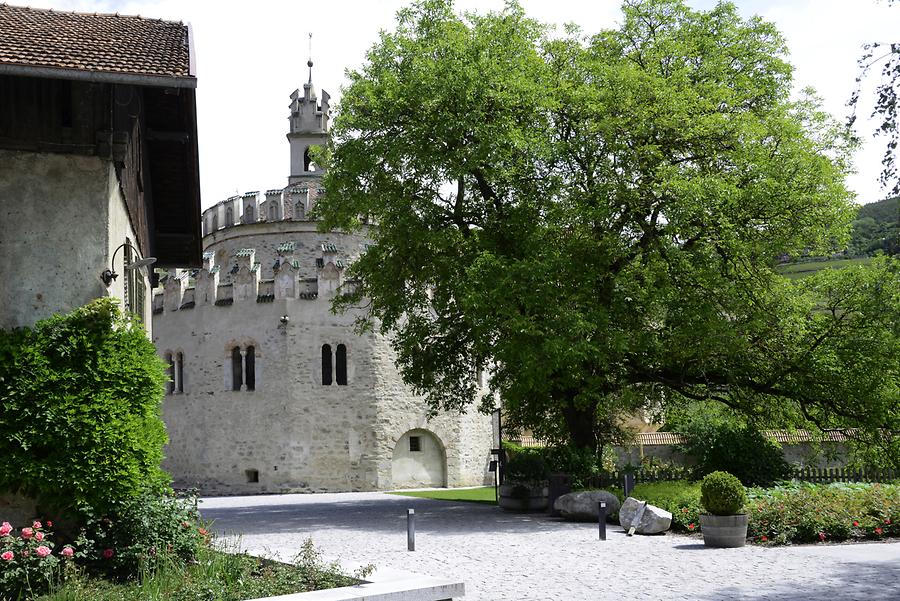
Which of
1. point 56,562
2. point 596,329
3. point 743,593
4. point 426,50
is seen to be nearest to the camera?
point 56,562

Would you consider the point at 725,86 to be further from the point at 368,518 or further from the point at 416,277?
the point at 368,518

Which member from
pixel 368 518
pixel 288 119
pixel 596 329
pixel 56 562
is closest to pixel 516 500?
pixel 368 518

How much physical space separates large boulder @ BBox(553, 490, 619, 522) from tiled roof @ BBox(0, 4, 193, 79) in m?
11.6

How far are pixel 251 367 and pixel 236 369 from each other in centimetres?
66

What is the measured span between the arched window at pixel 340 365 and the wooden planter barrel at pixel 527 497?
13116 millimetres

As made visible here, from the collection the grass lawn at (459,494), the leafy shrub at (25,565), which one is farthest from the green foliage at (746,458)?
the leafy shrub at (25,565)

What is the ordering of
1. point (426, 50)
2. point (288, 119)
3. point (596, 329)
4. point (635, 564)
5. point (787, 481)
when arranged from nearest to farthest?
point (635, 564) < point (596, 329) < point (787, 481) < point (426, 50) < point (288, 119)

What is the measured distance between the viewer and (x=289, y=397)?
3350 cm

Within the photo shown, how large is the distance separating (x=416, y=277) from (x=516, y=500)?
590 centimetres

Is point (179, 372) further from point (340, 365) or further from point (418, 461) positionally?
point (418, 461)

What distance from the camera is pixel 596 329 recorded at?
1878 cm

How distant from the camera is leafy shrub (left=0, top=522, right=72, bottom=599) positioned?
8891 millimetres

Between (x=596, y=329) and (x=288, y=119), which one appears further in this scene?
(x=288, y=119)

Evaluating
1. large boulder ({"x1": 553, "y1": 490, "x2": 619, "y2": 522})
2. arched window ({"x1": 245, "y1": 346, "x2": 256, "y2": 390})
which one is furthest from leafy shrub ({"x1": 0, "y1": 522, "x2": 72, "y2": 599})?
arched window ({"x1": 245, "y1": 346, "x2": 256, "y2": 390})
